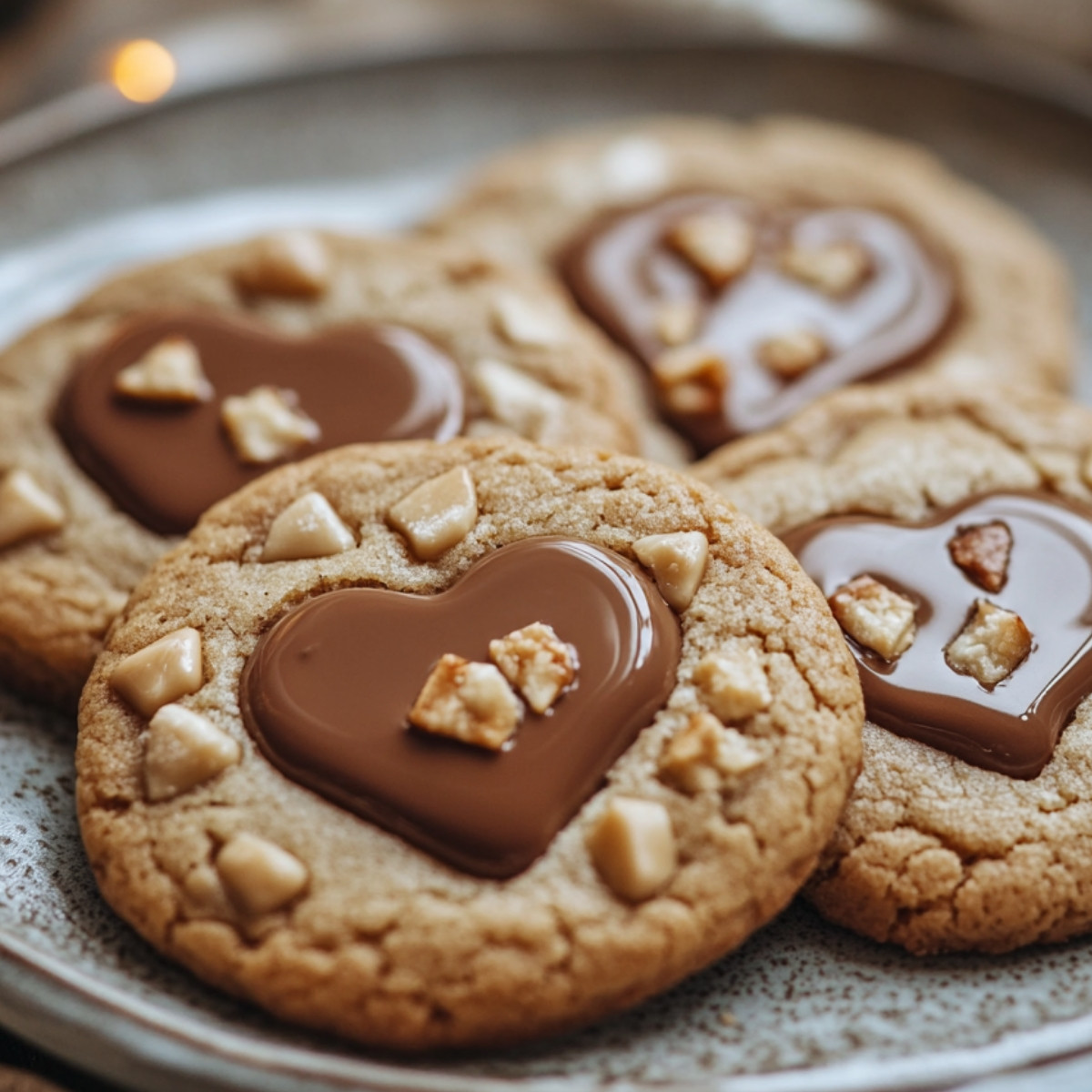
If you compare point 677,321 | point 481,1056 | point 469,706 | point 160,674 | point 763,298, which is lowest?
point 481,1056

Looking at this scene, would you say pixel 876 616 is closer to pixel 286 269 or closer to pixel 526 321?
pixel 526 321

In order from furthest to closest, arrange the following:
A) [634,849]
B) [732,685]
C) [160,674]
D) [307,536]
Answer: [307,536], [160,674], [732,685], [634,849]

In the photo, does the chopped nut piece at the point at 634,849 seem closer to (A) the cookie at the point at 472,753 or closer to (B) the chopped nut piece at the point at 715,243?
(A) the cookie at the point at 472,753

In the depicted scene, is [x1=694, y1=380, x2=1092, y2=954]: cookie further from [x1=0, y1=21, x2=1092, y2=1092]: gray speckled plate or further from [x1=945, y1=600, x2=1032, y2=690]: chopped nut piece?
[x1=0, y1=21, x2=1092, y2=1092]: gray speckled plate

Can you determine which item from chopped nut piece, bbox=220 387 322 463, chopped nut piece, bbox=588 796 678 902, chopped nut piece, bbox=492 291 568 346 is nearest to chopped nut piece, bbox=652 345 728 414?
chopped nut piece, bbox=492 291 568 346

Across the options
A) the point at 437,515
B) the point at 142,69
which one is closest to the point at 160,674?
the point at 437,515

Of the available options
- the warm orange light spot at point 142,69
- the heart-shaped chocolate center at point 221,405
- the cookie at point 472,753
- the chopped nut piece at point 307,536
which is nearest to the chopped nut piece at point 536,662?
the cookie at point 472,753
